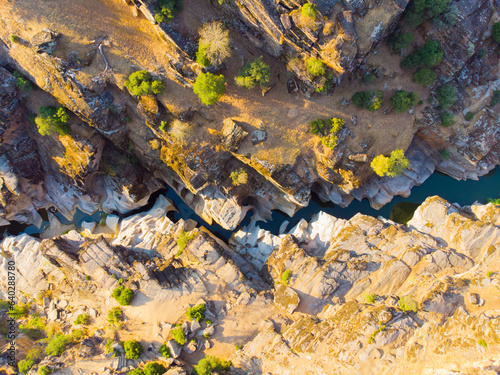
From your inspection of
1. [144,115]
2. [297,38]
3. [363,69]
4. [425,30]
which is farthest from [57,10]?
[425,30]

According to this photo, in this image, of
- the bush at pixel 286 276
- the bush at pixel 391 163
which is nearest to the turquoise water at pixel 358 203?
the bush at pixel 391 163

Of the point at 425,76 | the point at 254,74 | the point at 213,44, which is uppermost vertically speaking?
the point at 425,76

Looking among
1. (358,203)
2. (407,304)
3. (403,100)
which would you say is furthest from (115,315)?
(403,100)

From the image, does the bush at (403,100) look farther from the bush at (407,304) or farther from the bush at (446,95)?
the bush at (407,304)

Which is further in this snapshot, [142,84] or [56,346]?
[142,84]

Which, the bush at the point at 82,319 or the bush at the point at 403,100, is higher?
the bush at the point at 403,100

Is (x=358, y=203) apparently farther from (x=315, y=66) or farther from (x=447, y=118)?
(x=315, y=66)

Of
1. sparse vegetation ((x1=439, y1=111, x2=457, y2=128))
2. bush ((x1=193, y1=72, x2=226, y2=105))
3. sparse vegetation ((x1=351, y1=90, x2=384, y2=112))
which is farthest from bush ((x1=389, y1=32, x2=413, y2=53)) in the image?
bush ((x1=193, y1=72, x2=226, y2=105))
